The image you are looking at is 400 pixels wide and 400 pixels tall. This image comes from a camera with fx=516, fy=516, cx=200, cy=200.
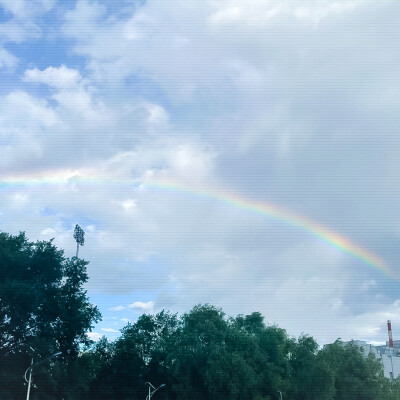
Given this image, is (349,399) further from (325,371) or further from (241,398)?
Result: (241,398)

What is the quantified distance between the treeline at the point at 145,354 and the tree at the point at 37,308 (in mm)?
115

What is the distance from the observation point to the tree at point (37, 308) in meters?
57.8

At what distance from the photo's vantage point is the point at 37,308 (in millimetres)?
61156

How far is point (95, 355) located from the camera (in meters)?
77.2

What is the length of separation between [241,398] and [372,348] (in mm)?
65488

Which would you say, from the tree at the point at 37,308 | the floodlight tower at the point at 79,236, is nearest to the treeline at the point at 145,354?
the tree at the point at 37,308

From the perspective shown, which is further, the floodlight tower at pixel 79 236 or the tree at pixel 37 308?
the floodlight tower at pixel 79 236

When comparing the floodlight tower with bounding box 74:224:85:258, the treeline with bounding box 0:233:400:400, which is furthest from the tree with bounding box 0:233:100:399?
the floodlight tower with bounding box 74:224:85:258

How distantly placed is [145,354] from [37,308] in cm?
2401

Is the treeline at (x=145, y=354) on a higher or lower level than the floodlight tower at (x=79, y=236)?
lower

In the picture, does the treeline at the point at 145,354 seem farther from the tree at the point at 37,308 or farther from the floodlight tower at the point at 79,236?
the floodlight tower at the point at 79,236

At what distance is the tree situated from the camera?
57844 millimetres

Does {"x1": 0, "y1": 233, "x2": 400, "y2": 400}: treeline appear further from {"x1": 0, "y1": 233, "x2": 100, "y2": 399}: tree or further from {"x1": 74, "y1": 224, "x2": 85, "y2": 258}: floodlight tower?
{"x1": 74, "y1": 224, "x2": 85, "y2": 258}: floodlight tower

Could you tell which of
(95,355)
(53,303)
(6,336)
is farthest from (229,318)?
(6,336)
